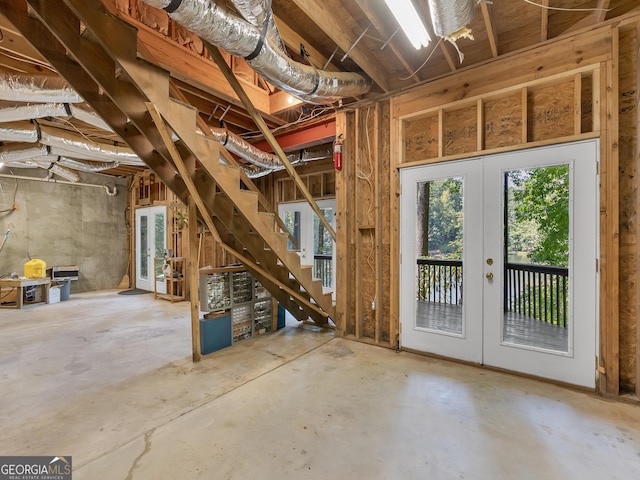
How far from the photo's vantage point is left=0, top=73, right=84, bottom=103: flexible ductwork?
297cm

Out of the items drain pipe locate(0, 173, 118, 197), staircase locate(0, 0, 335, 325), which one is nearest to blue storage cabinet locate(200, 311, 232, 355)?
staircase locate(0, 0, 335, 325)

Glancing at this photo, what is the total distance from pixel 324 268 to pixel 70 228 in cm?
652

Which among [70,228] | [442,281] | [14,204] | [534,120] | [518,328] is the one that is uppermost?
[534,120]

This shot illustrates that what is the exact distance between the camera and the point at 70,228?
732cm

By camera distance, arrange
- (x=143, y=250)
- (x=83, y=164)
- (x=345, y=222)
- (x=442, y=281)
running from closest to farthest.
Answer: (x=345, y=222)
(x=442, y=281)
(x=83, y=164)
(x=143, y=250)

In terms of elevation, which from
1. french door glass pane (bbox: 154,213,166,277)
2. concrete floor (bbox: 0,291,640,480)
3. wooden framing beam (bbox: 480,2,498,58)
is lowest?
concrete floor (bbox: 0,291,640,480)

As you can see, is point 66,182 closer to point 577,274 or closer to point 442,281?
point 442,281

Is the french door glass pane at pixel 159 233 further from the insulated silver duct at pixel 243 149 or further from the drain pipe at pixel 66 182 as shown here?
the insulated silver duct at pixel 243 149

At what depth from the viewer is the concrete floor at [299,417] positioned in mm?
1703

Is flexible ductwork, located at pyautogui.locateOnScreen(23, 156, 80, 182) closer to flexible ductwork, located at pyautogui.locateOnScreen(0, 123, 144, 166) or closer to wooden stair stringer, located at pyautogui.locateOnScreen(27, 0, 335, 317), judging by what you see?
flexible ductwork, located at pyautogui.locateOnScreen(0, 123, 144, 166)

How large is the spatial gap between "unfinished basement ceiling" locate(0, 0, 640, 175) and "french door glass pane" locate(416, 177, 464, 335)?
4.10 feet

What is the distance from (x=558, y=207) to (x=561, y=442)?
1.93 meters

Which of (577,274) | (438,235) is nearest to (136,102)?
(438,235)

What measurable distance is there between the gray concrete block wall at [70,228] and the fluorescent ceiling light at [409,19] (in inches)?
338
